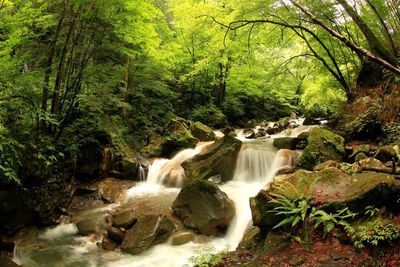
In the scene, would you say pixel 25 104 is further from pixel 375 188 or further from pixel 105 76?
pixel 375 188

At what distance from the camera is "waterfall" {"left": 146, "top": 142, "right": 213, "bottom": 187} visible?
1209 centimetres

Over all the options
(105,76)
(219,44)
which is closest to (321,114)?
(219,44)

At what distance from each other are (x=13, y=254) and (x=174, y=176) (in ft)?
19.7

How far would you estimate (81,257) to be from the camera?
24.1 ft

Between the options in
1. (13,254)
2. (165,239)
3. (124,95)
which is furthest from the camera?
(124,95)

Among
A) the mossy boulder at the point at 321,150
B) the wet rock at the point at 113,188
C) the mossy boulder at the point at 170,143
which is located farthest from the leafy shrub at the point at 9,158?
the mossy boulder at the point at 321,150

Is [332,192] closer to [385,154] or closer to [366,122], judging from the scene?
[385,154]

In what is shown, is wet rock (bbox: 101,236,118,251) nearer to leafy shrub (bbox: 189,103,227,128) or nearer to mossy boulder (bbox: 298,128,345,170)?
mossy boulder (bbox: 298,128,345,170)

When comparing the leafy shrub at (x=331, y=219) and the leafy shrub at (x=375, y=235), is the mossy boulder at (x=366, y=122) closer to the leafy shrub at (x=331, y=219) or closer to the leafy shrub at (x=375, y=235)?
the leafy shrub at (x=331, y=219)

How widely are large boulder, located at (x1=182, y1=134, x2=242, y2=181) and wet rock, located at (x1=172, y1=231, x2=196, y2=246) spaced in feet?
11.1

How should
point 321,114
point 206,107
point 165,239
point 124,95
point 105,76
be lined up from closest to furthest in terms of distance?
point 165,239 → point 105,76 → point 124,95 → point 206,107 → point 321,114

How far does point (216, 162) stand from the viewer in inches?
454

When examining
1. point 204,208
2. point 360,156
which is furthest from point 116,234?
point 360,156

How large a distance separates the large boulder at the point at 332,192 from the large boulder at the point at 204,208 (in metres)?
1.41
